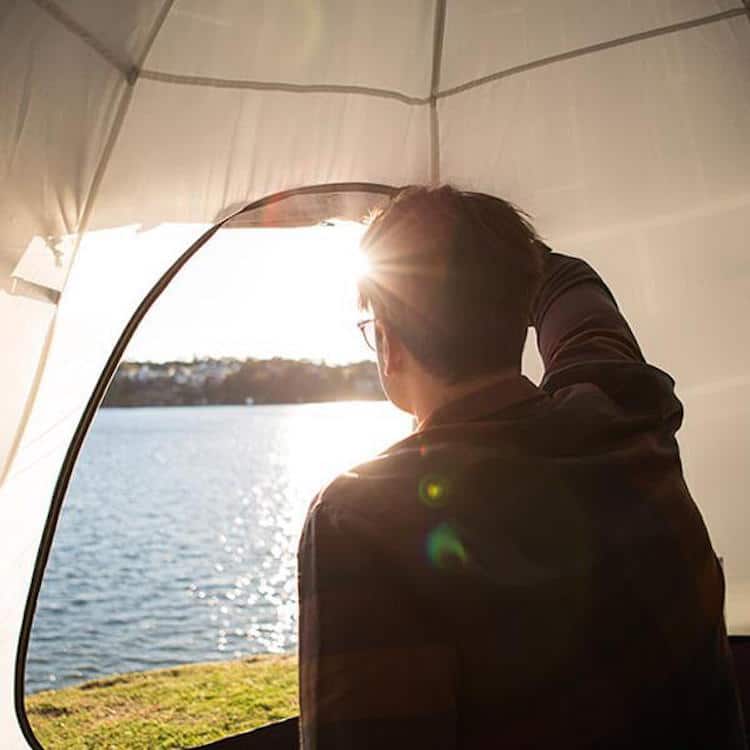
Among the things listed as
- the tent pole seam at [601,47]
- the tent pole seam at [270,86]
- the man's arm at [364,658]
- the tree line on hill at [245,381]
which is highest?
the tree line on hill at [245,381]

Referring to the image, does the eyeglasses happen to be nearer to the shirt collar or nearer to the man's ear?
the man's ear

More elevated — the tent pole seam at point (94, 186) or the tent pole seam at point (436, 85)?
the tent pole seam at point (436, 85)

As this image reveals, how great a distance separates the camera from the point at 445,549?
0.83 metres

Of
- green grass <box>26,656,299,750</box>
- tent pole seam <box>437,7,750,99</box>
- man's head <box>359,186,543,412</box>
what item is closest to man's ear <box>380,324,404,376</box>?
man's head <box>359,186,543,412</box>

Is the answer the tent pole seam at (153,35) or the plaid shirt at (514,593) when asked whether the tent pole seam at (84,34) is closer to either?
the tent pole seam at (153,35)

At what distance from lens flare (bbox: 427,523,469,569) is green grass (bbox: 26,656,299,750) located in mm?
2480

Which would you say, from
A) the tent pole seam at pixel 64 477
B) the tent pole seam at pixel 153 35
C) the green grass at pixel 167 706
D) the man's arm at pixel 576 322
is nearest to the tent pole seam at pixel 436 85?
the tent pole seam at pixel 64 477

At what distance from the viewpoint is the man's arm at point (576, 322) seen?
121 centimetres

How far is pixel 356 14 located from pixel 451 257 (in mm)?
1497

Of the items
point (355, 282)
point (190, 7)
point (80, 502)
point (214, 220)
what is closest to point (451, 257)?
point (355, 282)

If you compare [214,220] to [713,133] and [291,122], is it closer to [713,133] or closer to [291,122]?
[291,122]

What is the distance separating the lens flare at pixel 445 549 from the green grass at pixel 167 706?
8.14 ft

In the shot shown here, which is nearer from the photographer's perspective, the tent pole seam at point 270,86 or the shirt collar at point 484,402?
the shirt collar at point 484,402

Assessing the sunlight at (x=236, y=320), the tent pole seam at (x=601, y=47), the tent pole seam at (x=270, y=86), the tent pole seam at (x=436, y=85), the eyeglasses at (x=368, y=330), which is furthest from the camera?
the sunlight at (x=236, y=320)
